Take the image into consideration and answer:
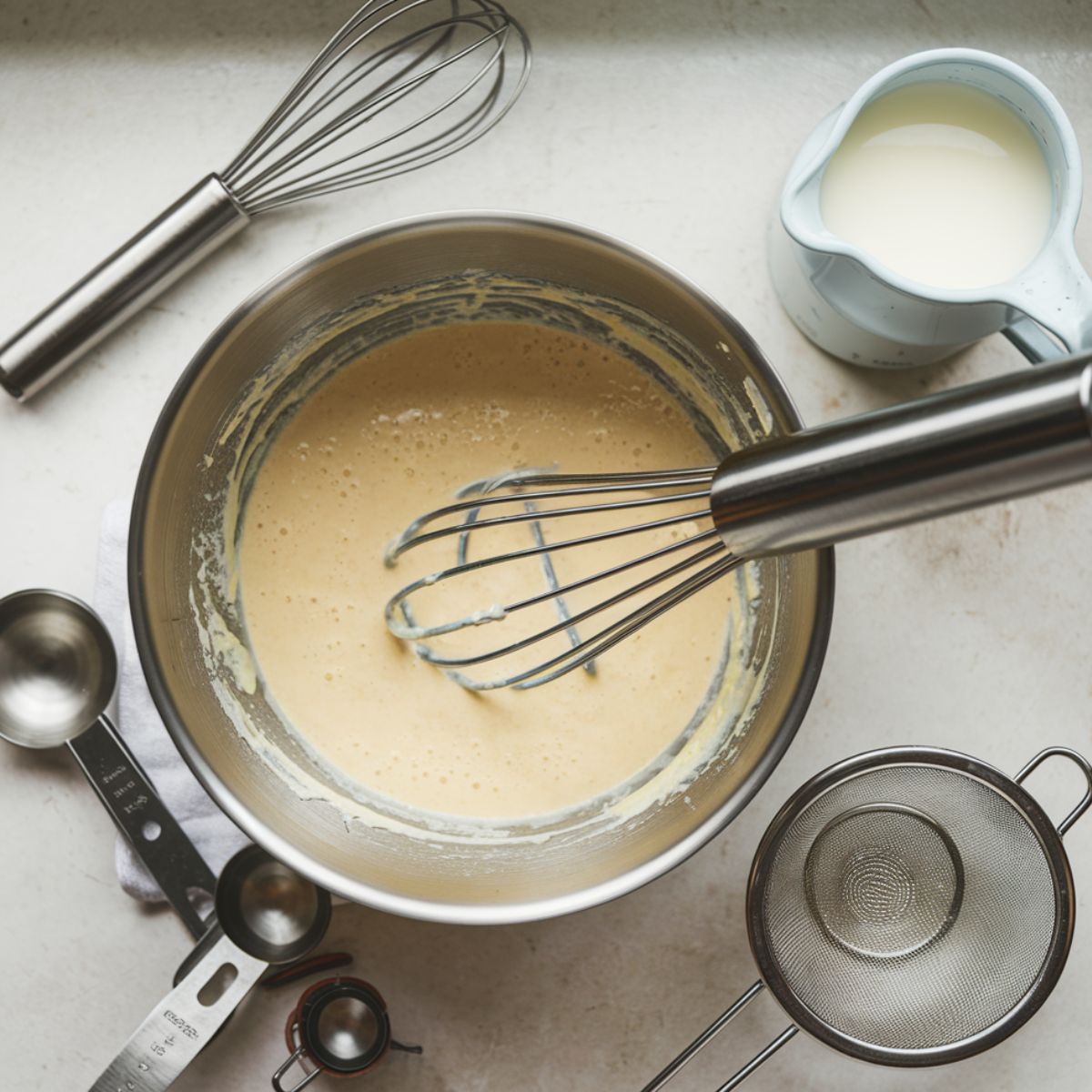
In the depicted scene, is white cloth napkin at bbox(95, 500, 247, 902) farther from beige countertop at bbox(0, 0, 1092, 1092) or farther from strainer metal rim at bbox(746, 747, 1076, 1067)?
strainer metal rim at bbox(746, 747, 1076, 1067)

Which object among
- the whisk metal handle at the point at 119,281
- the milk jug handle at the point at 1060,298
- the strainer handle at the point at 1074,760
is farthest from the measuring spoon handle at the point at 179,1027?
the milk jug handle at the point at 1060,298

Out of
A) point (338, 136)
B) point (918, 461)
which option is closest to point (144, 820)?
point (338, 136)

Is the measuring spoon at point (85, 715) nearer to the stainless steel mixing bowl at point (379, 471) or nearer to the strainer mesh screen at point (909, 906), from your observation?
the stainless steel mixing bowl at point (379, 471)

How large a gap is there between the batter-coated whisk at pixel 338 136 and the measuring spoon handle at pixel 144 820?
38 cm

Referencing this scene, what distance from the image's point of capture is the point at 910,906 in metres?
1.10

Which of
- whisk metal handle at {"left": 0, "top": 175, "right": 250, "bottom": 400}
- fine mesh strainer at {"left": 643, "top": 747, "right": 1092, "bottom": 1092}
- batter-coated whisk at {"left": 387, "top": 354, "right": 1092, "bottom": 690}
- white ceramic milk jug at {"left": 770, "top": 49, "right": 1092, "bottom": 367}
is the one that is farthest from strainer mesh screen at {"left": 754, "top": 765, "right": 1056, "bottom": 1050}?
whisk metal handle at {"left": 0, "top": 175, "right": 250, "bottom": 400}

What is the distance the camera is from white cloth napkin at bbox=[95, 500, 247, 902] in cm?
105

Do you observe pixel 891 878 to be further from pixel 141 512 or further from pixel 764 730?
pixel 141 512

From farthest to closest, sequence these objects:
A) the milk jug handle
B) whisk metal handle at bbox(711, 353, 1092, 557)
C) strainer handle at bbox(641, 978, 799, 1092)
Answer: strainer handle at bbox(641, 978, 799, 1092)
the milk jug handle
whisk metal handle at bbox(711, 353, 1092, 557)

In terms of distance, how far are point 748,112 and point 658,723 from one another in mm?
665

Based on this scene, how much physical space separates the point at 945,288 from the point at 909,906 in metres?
0.64

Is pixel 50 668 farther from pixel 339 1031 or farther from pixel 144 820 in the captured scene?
pixel 339 1031

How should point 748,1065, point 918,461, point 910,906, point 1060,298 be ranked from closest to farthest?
point 918,461 < point 1060,298 < point 748,1065 < point 910,906

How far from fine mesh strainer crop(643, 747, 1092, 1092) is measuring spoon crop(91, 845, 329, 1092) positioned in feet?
1.30
